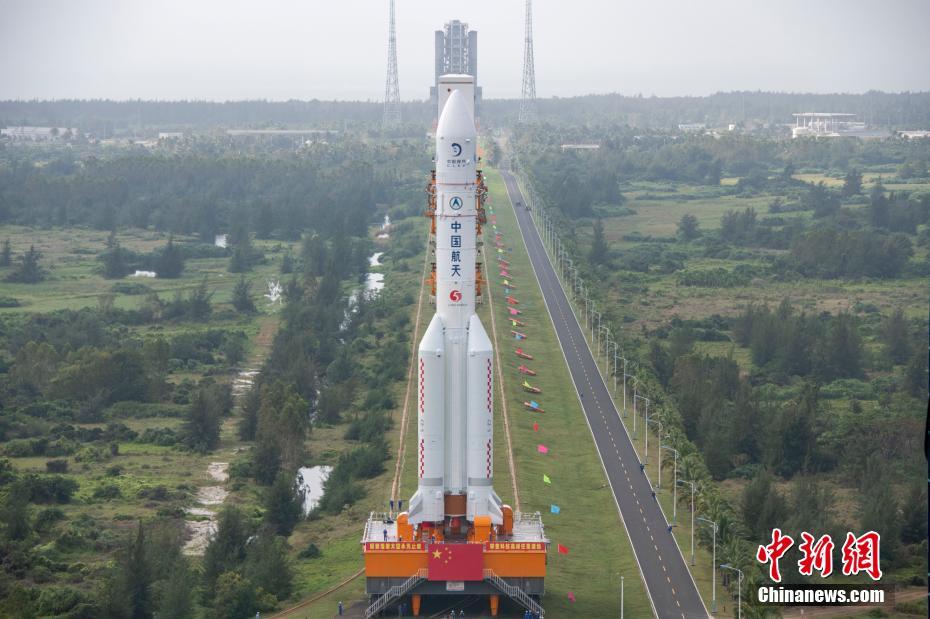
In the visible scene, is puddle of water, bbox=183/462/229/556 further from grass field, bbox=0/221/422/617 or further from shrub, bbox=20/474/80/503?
shrub, bbox=20/474/80/503

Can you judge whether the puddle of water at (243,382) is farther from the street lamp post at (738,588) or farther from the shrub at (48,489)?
the street lamp post at (738,588)

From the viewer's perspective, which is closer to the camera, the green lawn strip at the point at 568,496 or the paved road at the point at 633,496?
the green lawn strip at the point at 568,496

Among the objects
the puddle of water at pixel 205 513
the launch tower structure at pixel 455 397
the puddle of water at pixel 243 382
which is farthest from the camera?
the puddle of water at pixel 243 382

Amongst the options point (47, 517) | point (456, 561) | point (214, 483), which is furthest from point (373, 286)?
point (456, 561)

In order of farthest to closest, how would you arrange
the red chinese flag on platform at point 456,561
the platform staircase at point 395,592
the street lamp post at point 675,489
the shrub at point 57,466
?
the shrub at point 57,466
the street lamp post at point 675,489
the platform staircase at point 395,592
the red chinese flag on platform at point 456,561

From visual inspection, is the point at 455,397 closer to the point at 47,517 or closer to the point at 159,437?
the point at 47,517

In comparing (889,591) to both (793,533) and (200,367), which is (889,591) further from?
(200,367)

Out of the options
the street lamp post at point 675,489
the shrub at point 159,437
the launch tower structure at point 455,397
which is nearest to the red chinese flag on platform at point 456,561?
the launch tower structure at point 455,397

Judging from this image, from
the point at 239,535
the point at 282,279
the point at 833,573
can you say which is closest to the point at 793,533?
the point at 833,573
